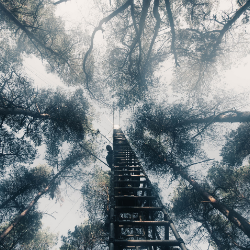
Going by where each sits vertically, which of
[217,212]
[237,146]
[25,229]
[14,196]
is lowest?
[25,229]

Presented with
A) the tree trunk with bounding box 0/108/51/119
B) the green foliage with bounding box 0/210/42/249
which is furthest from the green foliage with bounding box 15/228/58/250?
the tree trunk with bounding box 0/108/51/119

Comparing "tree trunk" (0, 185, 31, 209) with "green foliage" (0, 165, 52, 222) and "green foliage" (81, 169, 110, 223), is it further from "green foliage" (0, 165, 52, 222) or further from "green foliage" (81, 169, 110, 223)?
"green foliage" (81, 169, 110, 223)

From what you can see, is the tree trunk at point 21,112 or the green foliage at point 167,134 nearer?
the tree trunk at point 21,112

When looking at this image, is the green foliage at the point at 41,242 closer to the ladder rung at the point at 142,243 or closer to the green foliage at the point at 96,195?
the green foliage at the point at 96,195

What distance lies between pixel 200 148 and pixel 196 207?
13.2 ft

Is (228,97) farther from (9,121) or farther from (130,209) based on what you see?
(9,121)

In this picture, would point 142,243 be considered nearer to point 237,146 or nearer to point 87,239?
point 237,146

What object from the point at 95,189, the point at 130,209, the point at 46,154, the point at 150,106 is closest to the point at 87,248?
the point at 95,189

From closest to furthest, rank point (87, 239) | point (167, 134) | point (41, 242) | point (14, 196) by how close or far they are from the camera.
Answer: point (87, 239) → point (167, 134) → point (14, 196) → point (41, 242)

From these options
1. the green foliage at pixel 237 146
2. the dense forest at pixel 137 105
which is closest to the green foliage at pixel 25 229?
the dense forest at pixel 137 105

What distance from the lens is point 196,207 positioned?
8.67m

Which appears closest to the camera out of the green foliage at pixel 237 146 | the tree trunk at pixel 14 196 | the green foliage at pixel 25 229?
the green foliage at pixel 237 146

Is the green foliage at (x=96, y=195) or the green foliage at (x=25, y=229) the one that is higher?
the green foliage at (x=96, y=195)

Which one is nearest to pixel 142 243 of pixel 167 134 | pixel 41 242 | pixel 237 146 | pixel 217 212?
pixel 167 134
